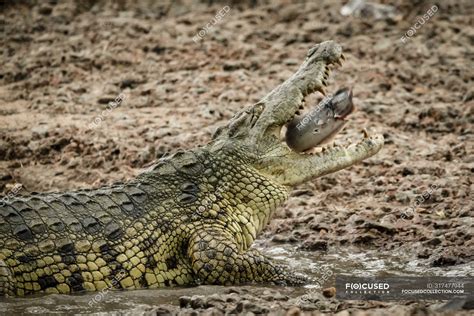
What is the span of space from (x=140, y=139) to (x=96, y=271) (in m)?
3.27

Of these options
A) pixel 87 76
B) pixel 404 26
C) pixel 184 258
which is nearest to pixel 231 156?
pixel 184 258

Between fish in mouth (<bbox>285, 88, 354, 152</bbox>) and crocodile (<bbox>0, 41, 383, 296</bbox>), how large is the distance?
111mm

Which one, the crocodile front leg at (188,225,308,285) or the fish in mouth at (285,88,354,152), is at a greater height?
the fish in mouth at (285,88,354,152)

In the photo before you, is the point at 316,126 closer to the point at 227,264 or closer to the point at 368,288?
the point at 227,264

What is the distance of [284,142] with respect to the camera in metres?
6.97

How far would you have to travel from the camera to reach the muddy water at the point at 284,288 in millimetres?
5457

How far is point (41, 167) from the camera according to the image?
8844mm

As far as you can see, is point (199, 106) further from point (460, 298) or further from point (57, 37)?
point (460, 298)

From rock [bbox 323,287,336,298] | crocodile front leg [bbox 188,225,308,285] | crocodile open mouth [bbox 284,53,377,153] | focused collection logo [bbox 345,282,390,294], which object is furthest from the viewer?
crocodile open mouth [bbox 284,53,377,153]

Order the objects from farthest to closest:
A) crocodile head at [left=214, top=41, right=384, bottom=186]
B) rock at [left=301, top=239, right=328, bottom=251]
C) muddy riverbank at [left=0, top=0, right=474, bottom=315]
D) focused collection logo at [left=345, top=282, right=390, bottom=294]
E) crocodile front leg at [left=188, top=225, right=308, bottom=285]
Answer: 1. rock at [left=301, top=239, right=328, bottom=251]
2. crocodile head at [left=214, top=41, right=384, bottom=186]
3. muddy riverbank at [left=0, top=0, right=474, bottom=315]
4. crocodile front leg at [left=188, top=225, right=308, bottom=285]
5. focused collection logo at [left=345, top=282, right=390, bottom=294]

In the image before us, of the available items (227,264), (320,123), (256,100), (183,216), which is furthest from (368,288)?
(256,100)

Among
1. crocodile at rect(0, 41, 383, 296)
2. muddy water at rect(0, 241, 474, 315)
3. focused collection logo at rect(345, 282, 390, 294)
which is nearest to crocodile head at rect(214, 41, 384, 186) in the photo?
crocodile at rect(0, 41, 383, 296)

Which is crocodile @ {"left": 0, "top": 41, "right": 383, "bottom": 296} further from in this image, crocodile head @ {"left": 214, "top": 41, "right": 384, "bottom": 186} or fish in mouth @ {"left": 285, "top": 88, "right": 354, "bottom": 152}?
fish in mouth @ {"left": 285, "top": 88, "right": 354, "bottom": 152}

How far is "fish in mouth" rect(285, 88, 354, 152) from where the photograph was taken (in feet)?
22.8
